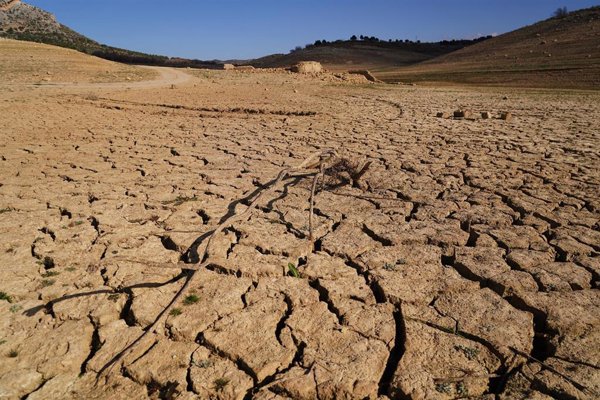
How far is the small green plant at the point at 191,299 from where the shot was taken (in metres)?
2.05

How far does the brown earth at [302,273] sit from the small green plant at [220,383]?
39 mm

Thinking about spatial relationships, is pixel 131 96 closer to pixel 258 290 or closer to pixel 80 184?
pixel 80 184

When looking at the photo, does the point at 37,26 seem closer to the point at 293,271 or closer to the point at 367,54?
the point at 367,54


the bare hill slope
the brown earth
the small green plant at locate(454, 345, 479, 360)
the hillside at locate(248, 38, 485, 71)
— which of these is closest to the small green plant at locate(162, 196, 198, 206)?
the brown earth

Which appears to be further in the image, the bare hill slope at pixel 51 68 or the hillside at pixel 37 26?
the hillside at pixel 37 26

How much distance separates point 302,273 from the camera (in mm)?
2336

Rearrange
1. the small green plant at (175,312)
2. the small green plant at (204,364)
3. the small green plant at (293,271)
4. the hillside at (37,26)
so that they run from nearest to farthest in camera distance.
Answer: the small green plant at (204,364)
the small green plant at (175,312)
the small green plant at (293,271)
the hillside at (37,26)

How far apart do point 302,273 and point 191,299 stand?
0.64 metres

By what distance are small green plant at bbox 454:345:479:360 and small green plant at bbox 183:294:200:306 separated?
1.28m

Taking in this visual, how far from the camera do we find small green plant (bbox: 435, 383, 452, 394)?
1.54 m

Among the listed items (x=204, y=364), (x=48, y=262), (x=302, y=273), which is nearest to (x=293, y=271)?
(x=302, y=273)

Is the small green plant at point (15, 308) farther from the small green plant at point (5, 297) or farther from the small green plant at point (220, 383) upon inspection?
the small green plant at point (220, 383)

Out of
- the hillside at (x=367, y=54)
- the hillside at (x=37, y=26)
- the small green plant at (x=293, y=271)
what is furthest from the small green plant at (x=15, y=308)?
the hillside at (x=37, y=26)

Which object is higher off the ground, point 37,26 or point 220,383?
point 37,26
